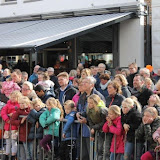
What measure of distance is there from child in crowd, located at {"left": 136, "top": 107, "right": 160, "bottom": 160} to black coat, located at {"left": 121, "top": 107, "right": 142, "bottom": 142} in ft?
0.68

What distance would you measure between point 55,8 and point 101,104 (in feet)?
41.7

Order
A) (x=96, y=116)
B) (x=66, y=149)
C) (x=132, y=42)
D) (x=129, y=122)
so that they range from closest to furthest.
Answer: (x=129, y=122) → (x=96, y=116) → (x=66, y=149) → (x=132, y=42)

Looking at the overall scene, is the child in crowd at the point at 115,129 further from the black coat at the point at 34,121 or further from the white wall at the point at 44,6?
the white wall at the point at 44,6

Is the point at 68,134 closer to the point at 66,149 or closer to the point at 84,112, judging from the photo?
the point at 66,149

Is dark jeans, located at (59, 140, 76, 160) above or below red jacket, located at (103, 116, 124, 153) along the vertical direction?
below

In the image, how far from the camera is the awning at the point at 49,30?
14898mm

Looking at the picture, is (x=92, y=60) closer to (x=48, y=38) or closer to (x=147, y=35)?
(x=147, y=35)

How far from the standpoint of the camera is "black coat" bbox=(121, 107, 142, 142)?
7613 mm

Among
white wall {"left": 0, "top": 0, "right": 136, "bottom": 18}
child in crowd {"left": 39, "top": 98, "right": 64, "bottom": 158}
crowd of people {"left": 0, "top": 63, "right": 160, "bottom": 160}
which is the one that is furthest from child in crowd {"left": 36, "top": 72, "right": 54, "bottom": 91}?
white wall {"left": 0, "top": 0, "right": 136, "bottom": 18}

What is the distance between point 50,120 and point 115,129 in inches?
53.8

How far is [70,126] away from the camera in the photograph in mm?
8406

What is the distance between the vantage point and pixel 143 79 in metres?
10.1

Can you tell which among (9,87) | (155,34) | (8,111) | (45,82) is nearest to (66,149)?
(8,111)

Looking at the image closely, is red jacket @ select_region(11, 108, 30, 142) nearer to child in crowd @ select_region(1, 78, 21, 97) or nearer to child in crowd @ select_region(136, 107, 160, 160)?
child in crowd @ select_region(1, 78, 21, 97)
